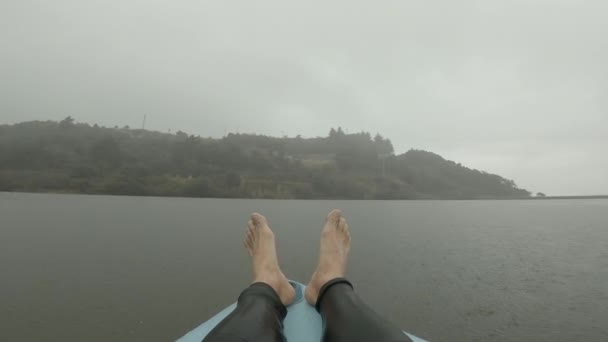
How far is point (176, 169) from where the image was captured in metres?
50.7

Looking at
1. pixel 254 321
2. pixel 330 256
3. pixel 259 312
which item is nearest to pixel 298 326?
pixel 259 312

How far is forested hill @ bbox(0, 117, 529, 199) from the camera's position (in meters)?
39.5

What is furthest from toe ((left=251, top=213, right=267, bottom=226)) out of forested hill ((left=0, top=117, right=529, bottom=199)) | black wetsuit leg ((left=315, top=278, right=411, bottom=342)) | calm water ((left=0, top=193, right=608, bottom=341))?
forested hill ((left=0, top=117, right=529, bottom=199))

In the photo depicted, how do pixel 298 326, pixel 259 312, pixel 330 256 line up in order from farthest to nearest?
1. pixel 330 256
2. pixel 298 326
3. pixel 259 312

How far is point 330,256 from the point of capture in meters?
2.52

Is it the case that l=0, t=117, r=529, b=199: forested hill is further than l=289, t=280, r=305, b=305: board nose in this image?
Yes

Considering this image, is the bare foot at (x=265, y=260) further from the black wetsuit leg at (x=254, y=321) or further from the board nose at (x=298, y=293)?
the black wetsuit leg at (x=254, y=321)

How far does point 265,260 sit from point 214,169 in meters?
55.1

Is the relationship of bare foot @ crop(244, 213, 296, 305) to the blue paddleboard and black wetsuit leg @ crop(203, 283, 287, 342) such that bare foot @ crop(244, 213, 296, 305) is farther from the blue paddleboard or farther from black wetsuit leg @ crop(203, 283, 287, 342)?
black wetsuit leg @ crop(203, 283, 287, 342)

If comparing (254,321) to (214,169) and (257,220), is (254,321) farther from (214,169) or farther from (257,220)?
(214,169)

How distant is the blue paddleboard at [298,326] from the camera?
155 centimetres

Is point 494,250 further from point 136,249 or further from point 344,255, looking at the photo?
point 136,249

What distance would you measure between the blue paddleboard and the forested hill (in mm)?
40115

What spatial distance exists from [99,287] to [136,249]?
191 centimetres
